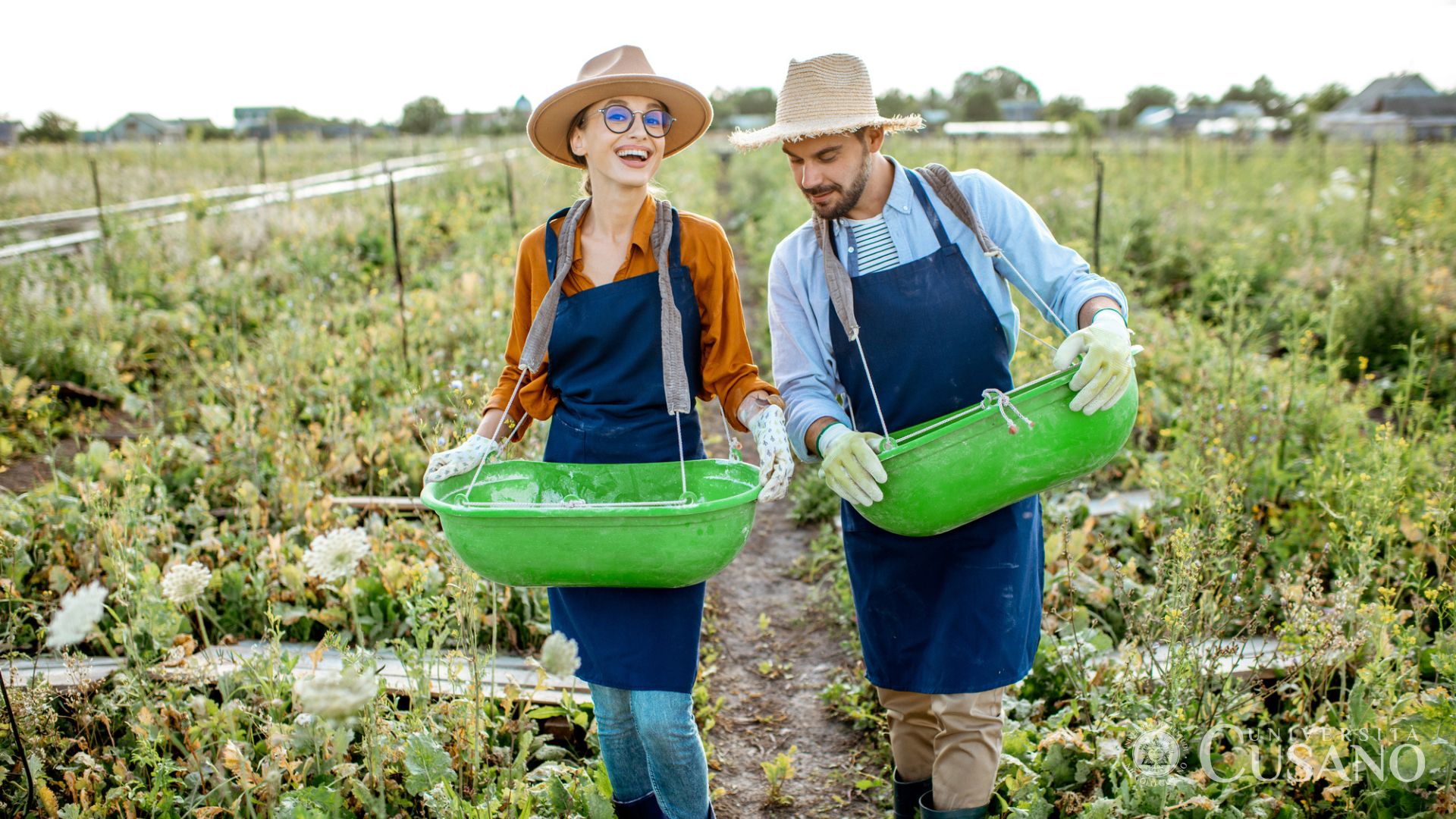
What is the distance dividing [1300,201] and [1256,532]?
23.5 ft

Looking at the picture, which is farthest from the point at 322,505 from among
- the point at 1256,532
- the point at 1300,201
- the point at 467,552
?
the point at 1300,201

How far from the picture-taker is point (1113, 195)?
10.1 m

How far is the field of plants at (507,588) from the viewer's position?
6.67 ft

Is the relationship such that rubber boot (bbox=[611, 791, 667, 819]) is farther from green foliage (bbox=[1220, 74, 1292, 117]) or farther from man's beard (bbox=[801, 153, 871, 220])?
green foliage (bbox=[1220, 74, 1292, 117])

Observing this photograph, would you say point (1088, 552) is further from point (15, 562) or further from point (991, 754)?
point (15, 562)

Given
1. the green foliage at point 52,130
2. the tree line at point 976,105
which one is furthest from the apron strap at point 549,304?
the tree line at point 976,105

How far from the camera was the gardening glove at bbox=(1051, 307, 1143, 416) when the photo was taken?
66.9 inches

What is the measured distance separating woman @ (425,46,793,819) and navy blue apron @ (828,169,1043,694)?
0.91ft

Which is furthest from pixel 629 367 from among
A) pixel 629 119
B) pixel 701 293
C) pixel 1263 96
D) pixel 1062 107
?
pixel 1263 96

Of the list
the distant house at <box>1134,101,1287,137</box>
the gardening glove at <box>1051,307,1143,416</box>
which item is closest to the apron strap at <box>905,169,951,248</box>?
the gardening glove at <box>1051,307,1143,416</box>

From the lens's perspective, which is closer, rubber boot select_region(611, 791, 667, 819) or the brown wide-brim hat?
the brown wide-brim hat

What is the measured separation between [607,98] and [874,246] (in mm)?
629

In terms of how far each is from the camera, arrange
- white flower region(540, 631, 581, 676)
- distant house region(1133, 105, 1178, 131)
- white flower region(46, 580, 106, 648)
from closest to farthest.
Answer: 1. white flower region(46, 580, 106, 648)
2. white flower region(540, 631, 581, 676)
3. distant house region(1133, 105, 1178, 131)

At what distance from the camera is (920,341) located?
79.7 inches
